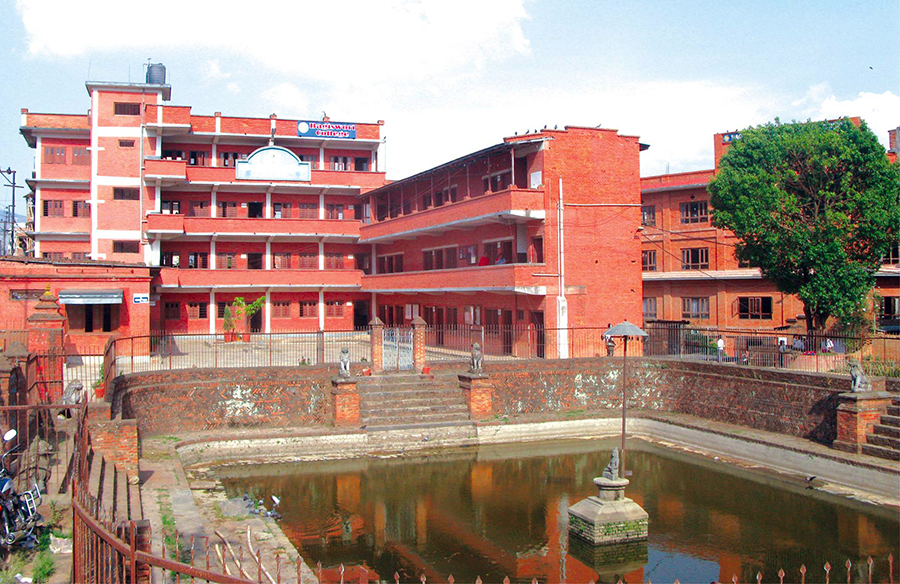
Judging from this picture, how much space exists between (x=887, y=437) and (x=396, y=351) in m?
14.0

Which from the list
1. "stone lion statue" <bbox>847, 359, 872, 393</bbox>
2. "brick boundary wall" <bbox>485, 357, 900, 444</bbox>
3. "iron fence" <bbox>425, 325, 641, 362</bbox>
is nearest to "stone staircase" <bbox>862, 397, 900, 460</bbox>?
"stone lion statue" <bbox>847, 359, 872, 393</bbox>

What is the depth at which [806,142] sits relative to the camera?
Answer: 88.5 ft

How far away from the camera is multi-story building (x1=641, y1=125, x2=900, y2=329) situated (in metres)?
41.2

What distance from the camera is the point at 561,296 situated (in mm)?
29781

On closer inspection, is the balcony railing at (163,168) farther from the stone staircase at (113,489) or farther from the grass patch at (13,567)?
the grass patch at (13,567)

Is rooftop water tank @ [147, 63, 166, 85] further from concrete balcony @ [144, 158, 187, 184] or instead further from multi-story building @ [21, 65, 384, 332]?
concrete balcony @ [144, 158, 187, 184]

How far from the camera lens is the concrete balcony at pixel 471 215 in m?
29.9

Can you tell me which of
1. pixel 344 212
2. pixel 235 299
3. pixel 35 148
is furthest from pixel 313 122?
pixel 35 148

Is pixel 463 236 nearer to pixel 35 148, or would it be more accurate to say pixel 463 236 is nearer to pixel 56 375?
pixel 56 375

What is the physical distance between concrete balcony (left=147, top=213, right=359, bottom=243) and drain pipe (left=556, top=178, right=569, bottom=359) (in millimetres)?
18896

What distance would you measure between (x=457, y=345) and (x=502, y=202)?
7431mm

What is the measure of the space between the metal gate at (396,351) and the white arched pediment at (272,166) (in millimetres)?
23333

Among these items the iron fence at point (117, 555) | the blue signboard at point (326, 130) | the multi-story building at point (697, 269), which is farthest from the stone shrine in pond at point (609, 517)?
the blue signboard at point (326, 130)

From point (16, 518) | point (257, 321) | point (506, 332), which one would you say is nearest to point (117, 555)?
point (16, 518)
